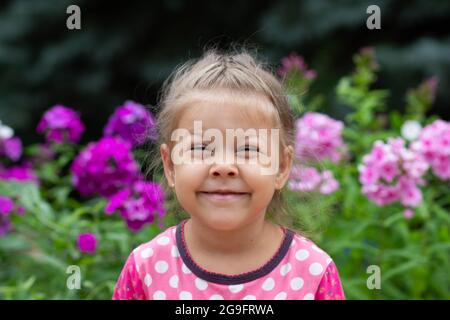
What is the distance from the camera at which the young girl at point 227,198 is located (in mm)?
1826

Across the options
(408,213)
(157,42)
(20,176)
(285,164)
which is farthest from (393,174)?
(157,42)

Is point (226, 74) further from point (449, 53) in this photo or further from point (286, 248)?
point (449, 53)

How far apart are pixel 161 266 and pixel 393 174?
1.32 metres

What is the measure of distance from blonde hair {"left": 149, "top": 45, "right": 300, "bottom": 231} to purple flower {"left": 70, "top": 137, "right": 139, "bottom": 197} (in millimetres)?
976

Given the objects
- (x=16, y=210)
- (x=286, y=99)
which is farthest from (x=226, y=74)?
(x=16, y=210)

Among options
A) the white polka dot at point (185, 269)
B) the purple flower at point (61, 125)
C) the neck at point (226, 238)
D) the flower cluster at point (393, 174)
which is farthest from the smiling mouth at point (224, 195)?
the purple flower at point (61, 125)

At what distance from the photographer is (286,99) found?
2.08m

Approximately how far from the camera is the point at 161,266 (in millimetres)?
1976

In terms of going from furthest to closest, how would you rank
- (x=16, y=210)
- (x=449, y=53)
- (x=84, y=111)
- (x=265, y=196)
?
(x=84, y=111)
(x=449, y=53)
(x=16, y=210)
(x=265, y=196)

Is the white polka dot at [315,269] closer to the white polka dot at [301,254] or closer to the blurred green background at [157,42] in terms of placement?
the white polka dot at [301,254]

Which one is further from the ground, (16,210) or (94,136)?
(94,136)

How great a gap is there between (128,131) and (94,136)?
2.57 meters

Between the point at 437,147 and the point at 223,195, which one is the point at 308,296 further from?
the point at 437,147

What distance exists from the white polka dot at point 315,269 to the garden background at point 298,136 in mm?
475
